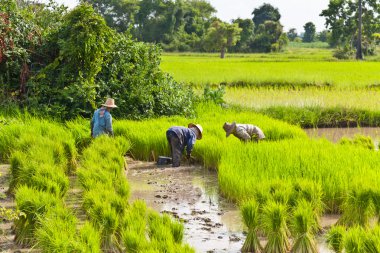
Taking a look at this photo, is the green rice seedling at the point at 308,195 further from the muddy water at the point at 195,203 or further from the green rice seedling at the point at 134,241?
the green rice seedling at the point at 134,241

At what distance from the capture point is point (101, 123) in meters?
8.16

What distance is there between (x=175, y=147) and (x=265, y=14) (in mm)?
58534

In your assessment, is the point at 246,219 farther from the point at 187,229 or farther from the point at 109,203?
the point at 109,203

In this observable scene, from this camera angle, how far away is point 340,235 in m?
4.28

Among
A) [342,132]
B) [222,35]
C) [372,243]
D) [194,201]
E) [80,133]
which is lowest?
[342,132]

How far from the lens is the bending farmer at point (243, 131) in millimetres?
7824

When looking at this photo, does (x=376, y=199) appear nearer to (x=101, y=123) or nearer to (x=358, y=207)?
(x=358, y=207)

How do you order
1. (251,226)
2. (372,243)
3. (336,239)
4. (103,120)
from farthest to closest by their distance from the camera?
(103,120) → (251,226) → (336,239) → (372,243)

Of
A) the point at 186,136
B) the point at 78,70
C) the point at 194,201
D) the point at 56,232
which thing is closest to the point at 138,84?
the point at 78,70

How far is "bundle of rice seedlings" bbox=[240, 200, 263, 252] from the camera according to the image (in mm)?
4719

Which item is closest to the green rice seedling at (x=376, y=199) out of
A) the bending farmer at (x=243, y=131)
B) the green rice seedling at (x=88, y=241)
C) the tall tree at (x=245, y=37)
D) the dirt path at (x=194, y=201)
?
the dirt path at (x=194, y=201)

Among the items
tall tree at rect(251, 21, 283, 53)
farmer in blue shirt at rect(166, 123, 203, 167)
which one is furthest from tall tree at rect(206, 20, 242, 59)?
farmer in blue shirt at rect(166, 123, 203, 167)

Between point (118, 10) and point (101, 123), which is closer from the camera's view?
point (101, 123)

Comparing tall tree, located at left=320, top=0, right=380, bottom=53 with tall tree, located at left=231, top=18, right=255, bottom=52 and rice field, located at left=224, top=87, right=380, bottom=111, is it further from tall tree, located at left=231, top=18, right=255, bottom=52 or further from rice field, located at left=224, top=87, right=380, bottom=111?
rice field, located at left=224, top=87, right=380, bottom=111
